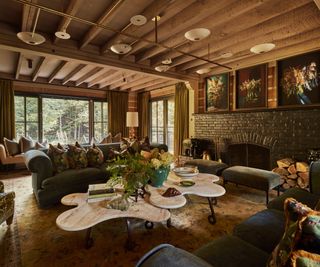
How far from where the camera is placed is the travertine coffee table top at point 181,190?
197 cm

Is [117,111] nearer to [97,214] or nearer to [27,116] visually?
[27,116]

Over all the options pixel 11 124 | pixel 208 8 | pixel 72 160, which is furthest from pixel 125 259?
pixel 11 124

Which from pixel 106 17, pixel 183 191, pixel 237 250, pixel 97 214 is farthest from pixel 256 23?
pixel 97 214

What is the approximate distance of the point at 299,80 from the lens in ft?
11.7

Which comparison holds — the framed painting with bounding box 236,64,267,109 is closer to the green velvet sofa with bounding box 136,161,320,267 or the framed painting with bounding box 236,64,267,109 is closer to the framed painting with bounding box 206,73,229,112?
the framed painting with bounding box 206,73,229,112

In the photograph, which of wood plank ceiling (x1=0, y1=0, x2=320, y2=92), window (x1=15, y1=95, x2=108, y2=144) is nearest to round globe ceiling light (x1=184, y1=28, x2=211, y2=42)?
wood plank ceiling (x1=0, y1=0, x2=320, y2=92)

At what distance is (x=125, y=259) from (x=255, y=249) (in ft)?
3.80

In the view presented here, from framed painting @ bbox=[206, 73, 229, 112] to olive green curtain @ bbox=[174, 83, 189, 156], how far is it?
83 centimetres

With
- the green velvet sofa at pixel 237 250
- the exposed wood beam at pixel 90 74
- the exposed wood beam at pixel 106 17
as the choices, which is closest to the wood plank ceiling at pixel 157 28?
the exposed wood beam at pixel 106 17

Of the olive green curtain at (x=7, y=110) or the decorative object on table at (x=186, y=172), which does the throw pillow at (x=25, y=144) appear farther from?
the decorative object on table at (x=186, y=172)

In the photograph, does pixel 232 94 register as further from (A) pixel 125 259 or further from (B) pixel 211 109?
(A) pixel 125 259

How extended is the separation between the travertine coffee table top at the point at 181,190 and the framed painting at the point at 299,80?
2.31 m

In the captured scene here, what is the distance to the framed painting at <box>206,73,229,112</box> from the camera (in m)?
4.80

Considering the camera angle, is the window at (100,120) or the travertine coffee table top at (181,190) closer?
the travertine coffee table top at (181,190)
